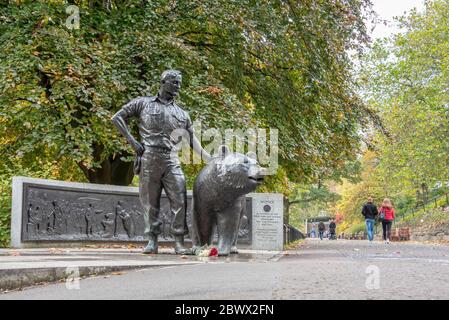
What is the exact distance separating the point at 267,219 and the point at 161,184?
659 centimetres

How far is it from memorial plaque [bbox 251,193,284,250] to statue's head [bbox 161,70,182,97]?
22.0 ft

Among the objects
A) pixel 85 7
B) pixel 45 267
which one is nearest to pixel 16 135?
pixel 85 7

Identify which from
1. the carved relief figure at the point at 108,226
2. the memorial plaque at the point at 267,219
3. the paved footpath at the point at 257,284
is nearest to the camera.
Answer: the paved footpath at the point at 257,284

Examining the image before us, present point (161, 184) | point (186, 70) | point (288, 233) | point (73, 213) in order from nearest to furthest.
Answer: point (161, 184)
point (73, 213)
point (186, 70)
point (288, 233)

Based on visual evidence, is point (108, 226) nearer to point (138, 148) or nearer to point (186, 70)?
point (186, 70)

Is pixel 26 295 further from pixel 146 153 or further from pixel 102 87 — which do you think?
pixel 102 87

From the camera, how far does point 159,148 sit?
354 inches

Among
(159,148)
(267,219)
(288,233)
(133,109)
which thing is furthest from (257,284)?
(288,233)

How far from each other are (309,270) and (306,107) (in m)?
10.9

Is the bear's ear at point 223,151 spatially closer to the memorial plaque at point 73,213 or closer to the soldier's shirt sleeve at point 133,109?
the soldier's shirt sleeve at point 133,109

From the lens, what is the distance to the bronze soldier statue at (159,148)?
899 cm

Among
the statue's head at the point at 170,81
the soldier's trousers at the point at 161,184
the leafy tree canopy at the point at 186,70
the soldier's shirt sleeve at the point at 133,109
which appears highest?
the leafy tree canopy at the point at 186,70

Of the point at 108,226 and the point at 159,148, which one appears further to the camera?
the point at 108,226

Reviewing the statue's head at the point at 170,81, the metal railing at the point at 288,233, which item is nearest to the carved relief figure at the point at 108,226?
the statue's head at the point at 170,81
